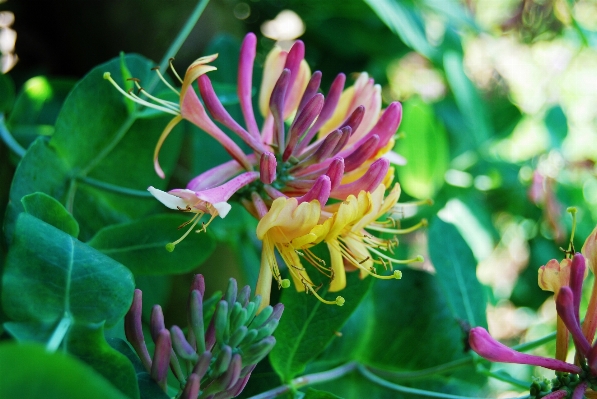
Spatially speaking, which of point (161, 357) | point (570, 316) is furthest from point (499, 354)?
point (161, 357)

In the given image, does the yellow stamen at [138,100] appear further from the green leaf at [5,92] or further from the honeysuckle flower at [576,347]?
the honeysuckle flower at [576,347]

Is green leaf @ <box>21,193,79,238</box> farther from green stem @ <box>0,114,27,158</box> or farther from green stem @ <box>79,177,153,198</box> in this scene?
green stem @ <box>0,114,27,158</box>

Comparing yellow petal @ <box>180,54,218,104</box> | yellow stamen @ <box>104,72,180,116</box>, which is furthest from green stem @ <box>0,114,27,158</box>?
yellow petal @ <box>180,54,218,104</box>

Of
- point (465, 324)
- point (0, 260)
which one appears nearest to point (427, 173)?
point (465, 324)

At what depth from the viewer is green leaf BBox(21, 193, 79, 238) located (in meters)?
0.43

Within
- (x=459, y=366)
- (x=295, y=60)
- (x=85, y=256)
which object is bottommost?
(x=459, y=366)

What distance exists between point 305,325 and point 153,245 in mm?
163

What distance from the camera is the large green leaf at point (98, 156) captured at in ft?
1.91

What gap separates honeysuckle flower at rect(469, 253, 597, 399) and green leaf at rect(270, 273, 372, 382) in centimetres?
12

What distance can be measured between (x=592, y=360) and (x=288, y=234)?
10.5 inches

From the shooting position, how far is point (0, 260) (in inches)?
20.8

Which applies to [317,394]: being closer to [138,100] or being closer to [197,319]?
[197,319]

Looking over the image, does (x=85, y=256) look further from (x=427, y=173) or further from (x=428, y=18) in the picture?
(x=428, y=18)

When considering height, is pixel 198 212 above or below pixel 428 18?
below
